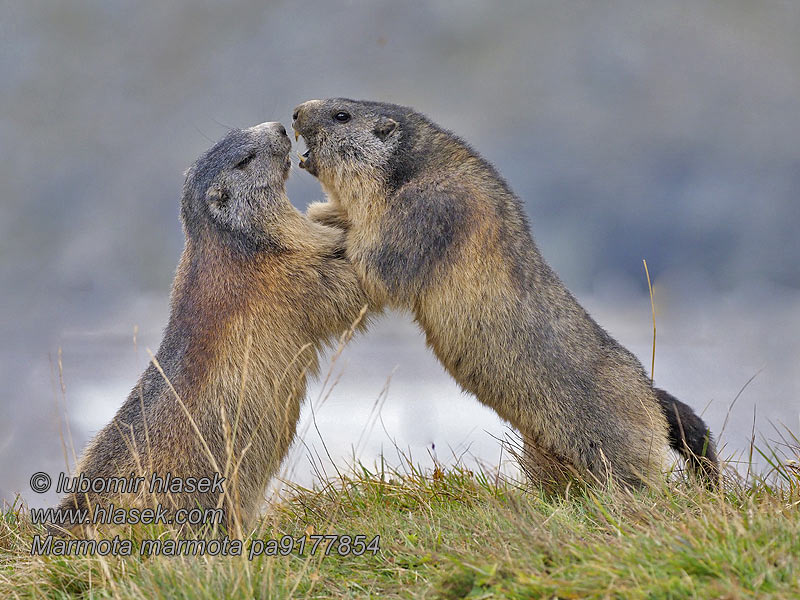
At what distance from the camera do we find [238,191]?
6.94m

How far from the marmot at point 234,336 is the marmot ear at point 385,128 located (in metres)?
1.06

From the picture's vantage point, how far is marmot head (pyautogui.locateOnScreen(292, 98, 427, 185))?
7.06 metres

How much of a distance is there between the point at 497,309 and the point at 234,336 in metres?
2.32

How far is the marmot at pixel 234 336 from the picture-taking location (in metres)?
6.38

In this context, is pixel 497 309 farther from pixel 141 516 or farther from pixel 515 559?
pixel 141 516

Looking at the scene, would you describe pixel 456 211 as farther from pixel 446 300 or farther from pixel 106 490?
pixel 106 490

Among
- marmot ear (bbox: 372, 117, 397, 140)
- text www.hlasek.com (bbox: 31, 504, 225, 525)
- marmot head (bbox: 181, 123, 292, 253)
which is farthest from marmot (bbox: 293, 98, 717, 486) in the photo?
text www.hlasek.com (bbox: 31, 504, 225, 525)

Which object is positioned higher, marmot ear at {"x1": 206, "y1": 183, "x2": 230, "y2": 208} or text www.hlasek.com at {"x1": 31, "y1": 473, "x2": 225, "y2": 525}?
marmot ear at {"x1": 206, "y1": 183, "x2": 230, "y2": 208}

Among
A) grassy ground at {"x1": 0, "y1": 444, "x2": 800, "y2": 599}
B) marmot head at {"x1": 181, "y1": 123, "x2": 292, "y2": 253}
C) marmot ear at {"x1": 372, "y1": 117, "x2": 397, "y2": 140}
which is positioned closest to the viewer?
grassy ground at {"x1": 0, "y1": 444, "x2": 800, "y2": 599}

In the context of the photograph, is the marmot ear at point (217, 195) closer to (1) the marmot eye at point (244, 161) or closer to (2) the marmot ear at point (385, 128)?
(1) the marmot eye at point (244, 161)

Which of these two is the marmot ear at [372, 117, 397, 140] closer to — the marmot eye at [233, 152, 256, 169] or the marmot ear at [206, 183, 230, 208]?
the marmot eye at [233, 152, 256, 169]

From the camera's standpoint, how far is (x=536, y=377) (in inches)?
262

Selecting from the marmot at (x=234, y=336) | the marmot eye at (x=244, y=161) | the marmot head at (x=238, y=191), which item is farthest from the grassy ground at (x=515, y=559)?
the marmot eye at (x=244, y=161)

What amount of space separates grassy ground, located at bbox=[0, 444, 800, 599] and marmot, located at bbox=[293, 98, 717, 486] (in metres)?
0.50
